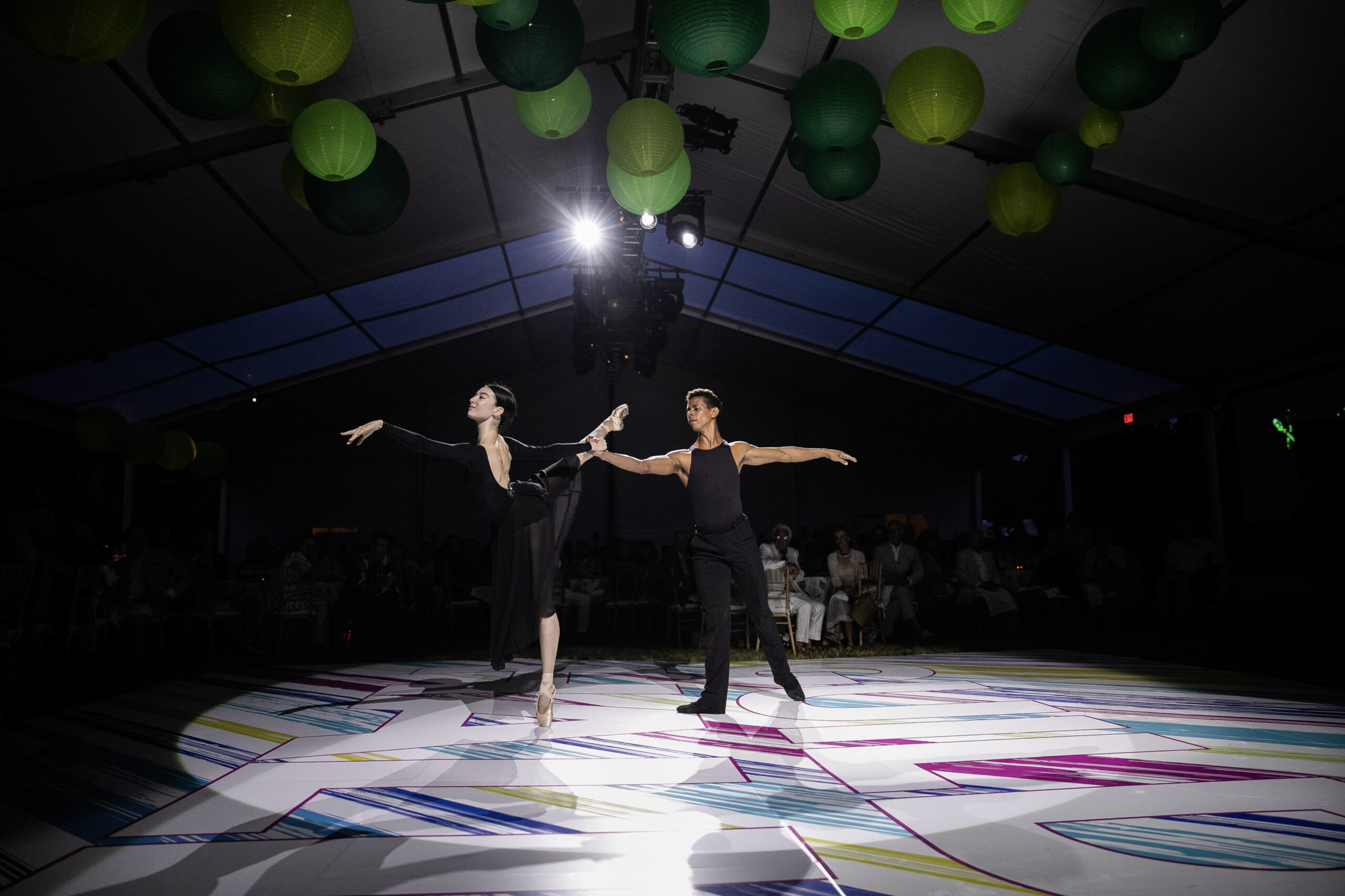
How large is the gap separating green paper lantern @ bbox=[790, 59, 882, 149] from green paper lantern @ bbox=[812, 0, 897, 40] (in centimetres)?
79

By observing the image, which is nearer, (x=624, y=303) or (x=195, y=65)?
(x=195, y=65)

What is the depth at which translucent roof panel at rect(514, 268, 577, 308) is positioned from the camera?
1195cm

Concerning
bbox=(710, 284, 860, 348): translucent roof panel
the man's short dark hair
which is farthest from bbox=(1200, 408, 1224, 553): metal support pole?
the man's short dark hair

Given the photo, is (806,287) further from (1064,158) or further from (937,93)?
(937,93)

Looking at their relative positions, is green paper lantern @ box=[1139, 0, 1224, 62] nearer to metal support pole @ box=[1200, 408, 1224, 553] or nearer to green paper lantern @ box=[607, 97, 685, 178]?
green paper lantern @ box=[607, 97, 685, 178]

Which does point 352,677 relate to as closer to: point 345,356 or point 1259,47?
point 1259,47

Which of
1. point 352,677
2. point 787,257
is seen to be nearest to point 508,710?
point 352,677

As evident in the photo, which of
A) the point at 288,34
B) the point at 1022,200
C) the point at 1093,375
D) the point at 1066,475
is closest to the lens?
the point at 288,34

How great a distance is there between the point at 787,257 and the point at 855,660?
5.88m

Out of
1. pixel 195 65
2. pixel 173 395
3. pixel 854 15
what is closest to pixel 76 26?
pixel 195 65

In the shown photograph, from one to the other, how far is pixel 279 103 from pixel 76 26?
4.16ft

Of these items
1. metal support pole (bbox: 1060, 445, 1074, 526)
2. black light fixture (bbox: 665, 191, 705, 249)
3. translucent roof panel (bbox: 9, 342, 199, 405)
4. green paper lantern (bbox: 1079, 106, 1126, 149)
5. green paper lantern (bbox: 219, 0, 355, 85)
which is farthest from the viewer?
metal support pole (bbox: 1060, 445, 1074, 526)

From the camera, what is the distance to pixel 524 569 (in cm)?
361

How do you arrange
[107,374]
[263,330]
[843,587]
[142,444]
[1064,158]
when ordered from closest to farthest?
[1064,158]
[843,587]
[142,444]
[107,374]
[263,330]
